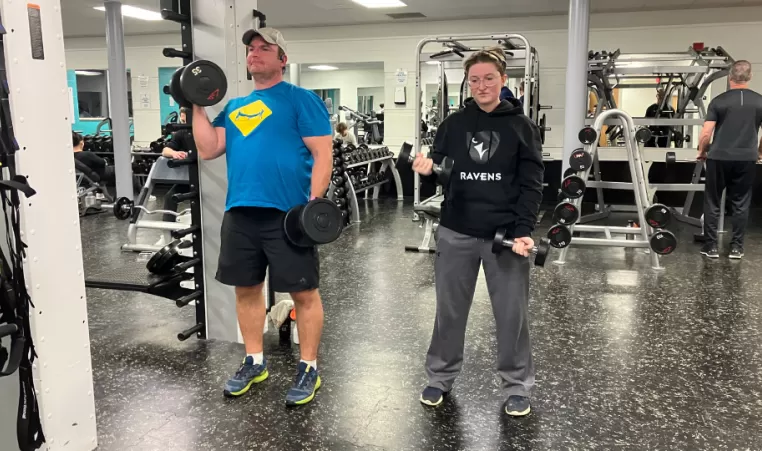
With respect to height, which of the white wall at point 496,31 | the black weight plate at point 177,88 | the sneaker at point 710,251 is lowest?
the sneaker at point 710,251

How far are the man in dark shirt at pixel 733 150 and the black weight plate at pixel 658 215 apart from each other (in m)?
0.99

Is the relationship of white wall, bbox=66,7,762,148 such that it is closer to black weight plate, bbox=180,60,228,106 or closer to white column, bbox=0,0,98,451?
black weight plate, bbox=180,60,228,106

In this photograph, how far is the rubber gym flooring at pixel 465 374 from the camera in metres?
2.04

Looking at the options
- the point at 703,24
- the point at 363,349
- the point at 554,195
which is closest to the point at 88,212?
the point at 363,349

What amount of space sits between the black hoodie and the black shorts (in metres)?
0.58

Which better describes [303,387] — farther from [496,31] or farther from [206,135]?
[496,31]

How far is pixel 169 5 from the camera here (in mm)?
2555

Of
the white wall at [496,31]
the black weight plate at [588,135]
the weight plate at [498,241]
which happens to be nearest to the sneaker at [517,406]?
the weight plate at [498,241]

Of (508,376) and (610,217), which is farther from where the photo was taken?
(610,217)

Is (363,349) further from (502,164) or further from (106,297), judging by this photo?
(106,297)

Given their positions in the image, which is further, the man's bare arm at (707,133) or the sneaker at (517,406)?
the man's bare arm at (707,133)

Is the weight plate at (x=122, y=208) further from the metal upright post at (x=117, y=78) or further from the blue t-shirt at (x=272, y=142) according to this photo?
the blue t-shirt at (x=272, y=142)

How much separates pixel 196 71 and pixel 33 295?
920 mm

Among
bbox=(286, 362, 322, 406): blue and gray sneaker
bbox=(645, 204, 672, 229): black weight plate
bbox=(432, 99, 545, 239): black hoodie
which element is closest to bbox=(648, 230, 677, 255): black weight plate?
bbox=(645, 204, 672, 229): black weight plate
